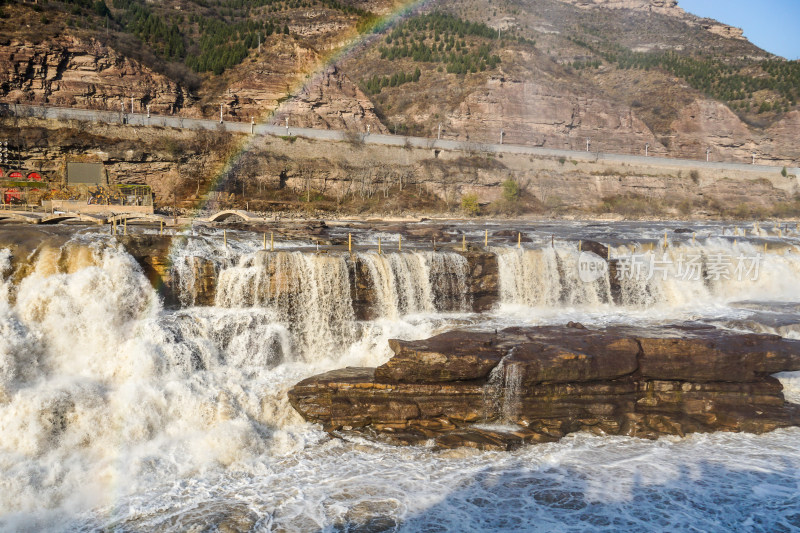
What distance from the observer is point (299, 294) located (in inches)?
709

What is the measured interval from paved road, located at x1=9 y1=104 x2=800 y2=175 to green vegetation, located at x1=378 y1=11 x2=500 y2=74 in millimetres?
19906

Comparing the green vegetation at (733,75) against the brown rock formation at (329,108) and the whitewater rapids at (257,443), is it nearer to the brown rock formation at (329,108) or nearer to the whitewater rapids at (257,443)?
the brown rock formation at (329,108)

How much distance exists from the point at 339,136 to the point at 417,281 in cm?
3471

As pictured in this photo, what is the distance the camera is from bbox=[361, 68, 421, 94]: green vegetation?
8100 cm

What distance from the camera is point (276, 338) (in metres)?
16.6

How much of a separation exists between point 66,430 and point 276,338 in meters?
5.76

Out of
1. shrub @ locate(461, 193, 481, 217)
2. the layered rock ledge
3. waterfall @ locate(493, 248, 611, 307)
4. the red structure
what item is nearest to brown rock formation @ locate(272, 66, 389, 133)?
shrub @ locate(461, 193, 481, 217)

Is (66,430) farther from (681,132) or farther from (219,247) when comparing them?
(681,132)

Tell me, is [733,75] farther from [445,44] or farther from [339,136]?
[339,136]

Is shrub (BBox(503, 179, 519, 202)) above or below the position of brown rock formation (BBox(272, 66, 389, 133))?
below

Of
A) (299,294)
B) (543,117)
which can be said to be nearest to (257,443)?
(299,294)

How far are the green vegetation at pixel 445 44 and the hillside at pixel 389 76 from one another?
32 centimetres
